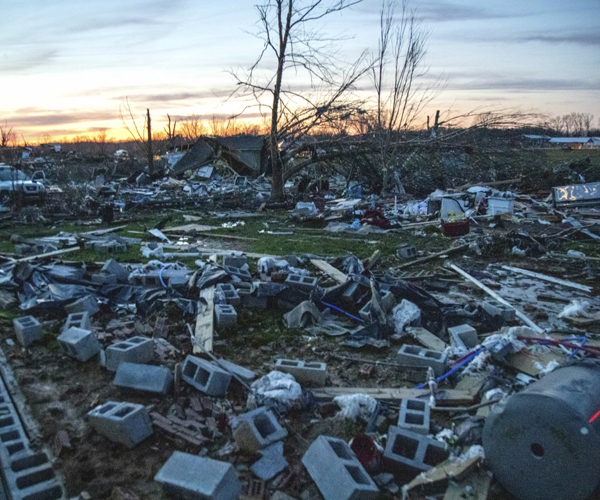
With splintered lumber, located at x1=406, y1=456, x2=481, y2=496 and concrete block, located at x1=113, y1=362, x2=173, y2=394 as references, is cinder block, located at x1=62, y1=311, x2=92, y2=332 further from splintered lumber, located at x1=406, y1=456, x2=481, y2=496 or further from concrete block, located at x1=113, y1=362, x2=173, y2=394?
splintered lumber, located at x1=406, y1=456, x2=481, y2=496

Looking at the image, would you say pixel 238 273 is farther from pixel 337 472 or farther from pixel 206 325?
pixel 337 472

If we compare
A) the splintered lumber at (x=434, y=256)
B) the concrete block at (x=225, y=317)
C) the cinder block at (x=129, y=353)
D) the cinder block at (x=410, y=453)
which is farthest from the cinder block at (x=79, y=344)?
the splintered lumber at (x=434, y=256)

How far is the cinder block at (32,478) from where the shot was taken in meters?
2.59

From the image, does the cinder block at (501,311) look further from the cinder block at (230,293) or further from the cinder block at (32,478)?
the cinder block at (32,478)

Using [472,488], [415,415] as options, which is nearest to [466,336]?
[415,415]

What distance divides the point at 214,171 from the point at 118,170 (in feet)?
26.6

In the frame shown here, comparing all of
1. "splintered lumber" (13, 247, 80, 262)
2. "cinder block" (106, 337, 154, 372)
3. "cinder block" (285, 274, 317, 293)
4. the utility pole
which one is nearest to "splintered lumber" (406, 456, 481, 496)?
"cinder block" (106, 337, 154, 372)

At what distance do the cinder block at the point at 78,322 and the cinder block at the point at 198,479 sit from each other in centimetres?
266

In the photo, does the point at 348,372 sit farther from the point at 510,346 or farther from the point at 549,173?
the point at 549,173

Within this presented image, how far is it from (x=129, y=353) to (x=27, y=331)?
4.66ft

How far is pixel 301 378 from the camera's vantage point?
389 centimetres

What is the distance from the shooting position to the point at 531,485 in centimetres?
242

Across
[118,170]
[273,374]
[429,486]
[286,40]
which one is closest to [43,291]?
[273,374]

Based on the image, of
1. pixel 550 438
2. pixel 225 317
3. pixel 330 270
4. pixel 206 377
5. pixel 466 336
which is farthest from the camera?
pixel 330 270
